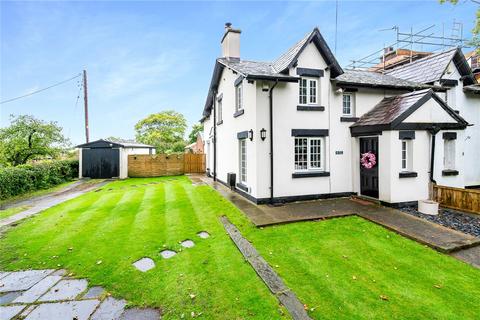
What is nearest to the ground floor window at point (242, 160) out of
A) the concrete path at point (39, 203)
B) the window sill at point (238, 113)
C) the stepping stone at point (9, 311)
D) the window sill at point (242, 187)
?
→ the window sill at point (242, 187)

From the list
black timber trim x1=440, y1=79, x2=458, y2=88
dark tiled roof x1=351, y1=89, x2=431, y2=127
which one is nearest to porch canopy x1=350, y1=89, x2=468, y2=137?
dark tiled roof x1=351, y1=89, x2=431, y2=127

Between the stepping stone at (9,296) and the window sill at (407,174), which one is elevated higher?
the window sill at (407,174)

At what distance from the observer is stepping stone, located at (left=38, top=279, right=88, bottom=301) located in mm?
4594

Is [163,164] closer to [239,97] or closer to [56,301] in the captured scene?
[239,97]

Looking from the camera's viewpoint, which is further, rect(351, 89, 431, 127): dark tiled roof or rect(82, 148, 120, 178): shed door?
rect(82, 148, 120, 178): shed door

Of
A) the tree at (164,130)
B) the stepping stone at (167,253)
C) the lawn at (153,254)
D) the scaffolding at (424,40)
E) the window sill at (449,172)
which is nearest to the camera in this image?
the lawn at (153,254)

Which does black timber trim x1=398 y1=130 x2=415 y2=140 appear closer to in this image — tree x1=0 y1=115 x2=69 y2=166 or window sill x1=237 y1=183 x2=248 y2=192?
window sill x1=237 y1=183 x2=248 y2=192

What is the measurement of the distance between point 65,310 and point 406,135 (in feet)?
39.5

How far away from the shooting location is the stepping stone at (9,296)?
4551 millimetres

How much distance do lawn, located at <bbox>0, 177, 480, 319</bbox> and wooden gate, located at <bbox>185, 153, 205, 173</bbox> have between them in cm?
1433

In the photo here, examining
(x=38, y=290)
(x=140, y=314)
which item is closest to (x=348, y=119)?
(x=140, y=314)

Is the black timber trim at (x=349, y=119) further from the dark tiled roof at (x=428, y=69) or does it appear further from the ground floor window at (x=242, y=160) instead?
the dark tiled roof at (x=428, y=69)

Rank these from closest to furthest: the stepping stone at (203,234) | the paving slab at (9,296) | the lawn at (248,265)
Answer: the lawn at (248,265), the paving slab at (9,296), the stepping stone at (203,234)

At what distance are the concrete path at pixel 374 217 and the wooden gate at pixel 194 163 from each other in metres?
12.4
